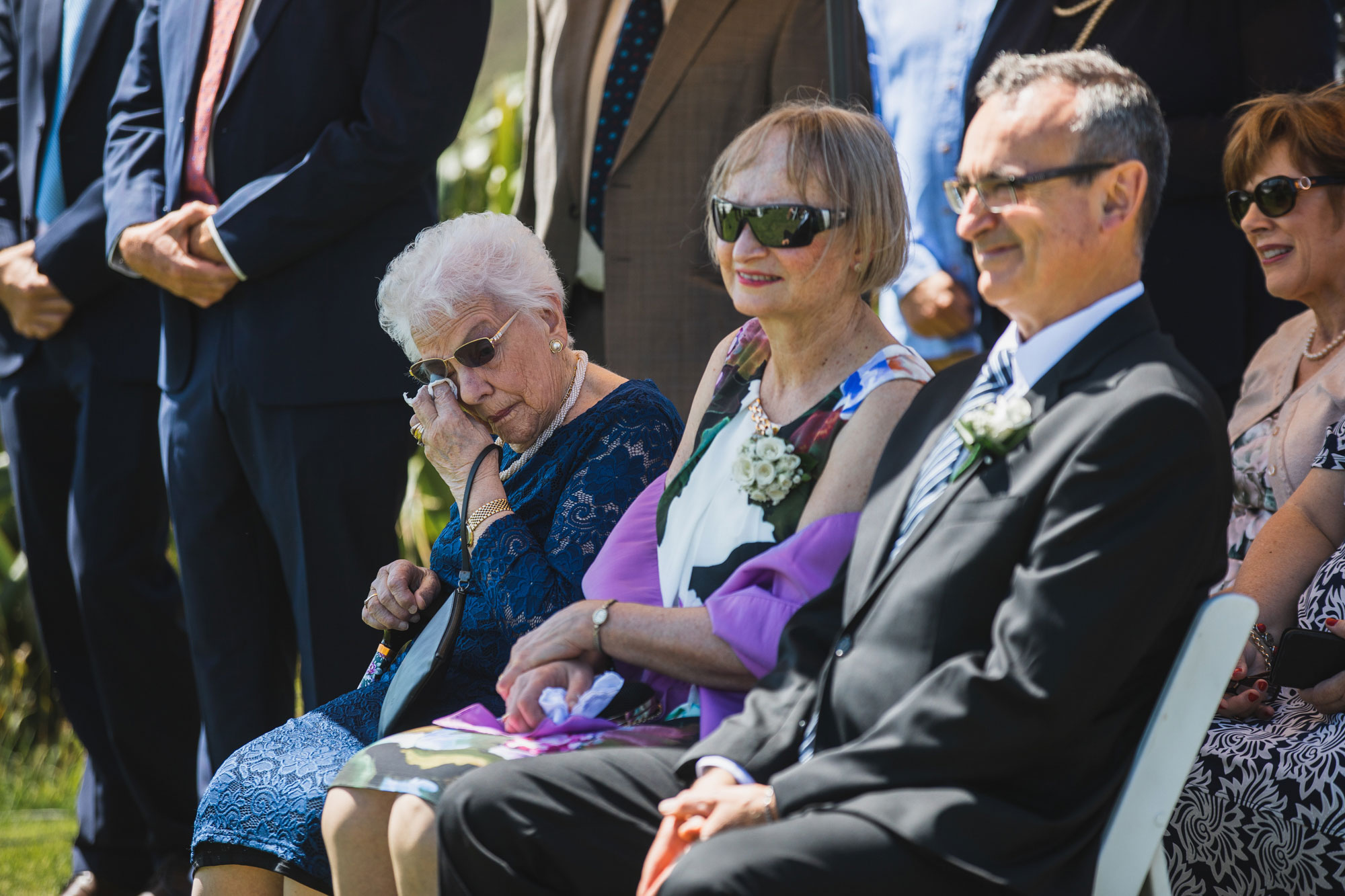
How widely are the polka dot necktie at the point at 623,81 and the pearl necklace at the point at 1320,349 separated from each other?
6.88 ft

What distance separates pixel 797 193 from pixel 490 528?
3.09 feet

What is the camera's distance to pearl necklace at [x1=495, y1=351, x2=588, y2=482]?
3.27m

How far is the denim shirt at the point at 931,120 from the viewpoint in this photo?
4180 mm

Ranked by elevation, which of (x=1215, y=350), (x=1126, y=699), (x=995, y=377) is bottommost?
(x=1215, y=350)

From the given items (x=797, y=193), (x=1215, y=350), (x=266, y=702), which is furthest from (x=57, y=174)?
(x=1215, y=350)

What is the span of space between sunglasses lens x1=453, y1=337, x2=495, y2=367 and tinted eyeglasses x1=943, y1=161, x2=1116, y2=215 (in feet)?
4.18

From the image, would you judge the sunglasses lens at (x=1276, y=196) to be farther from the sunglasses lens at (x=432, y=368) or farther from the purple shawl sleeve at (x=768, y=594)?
the sunglasses lens at (x=432, y=368)

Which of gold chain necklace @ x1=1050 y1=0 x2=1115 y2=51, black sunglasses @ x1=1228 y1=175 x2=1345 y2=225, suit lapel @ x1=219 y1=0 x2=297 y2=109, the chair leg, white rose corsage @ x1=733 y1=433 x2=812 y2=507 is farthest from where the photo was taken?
suit lapel @ x1=219 y1=0 x2=297 y2=109

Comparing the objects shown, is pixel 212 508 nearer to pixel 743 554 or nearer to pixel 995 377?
pixel 743 554

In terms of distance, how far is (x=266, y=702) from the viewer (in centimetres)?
419

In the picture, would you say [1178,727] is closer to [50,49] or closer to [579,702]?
[579,702]

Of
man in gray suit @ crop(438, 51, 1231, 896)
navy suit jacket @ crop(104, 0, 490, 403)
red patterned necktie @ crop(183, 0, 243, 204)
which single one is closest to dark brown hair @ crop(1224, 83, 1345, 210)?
man in gray suit @ crop(438, 51, 1231, 896)

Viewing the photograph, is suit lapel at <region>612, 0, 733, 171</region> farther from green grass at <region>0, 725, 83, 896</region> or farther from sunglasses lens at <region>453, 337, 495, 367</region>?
green grass at <region>0, 725, 83, 896</region>

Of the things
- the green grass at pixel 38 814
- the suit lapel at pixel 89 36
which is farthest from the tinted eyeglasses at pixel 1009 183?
the green grass at pixel 38 814
